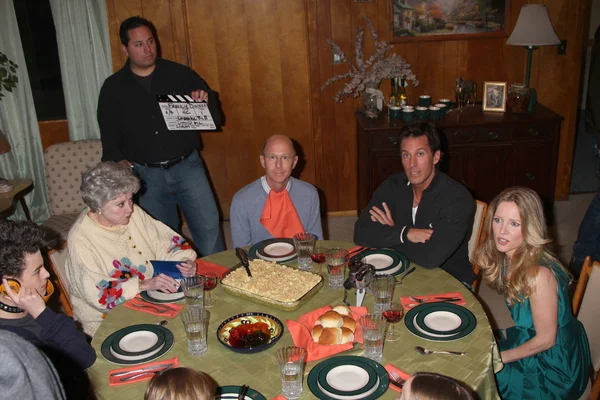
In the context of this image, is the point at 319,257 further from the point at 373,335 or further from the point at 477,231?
the point at 477,231

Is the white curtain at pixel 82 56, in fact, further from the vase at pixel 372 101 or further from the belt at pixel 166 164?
the vase at pixel 372 101

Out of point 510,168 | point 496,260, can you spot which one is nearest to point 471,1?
point 510,168

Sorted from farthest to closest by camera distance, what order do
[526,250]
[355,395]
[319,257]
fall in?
[319,257] → [526,250] → [355,395]

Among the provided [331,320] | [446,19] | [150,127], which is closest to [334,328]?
[331,320]

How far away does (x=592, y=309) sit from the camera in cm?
236

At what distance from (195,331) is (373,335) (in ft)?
2.11

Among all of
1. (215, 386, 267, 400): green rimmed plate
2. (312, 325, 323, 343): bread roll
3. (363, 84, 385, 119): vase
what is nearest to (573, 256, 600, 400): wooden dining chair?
(312, 325, 323, 343): bread roll

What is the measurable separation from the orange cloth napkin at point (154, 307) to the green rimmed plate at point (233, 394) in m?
0.58

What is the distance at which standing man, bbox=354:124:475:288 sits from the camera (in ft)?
9.06

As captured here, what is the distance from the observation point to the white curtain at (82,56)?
450 cm

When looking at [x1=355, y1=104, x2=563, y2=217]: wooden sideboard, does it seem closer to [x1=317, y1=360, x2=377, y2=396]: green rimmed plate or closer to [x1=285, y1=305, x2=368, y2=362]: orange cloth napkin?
[x1=285, y1=305, x2=368, y2=362]: orange cloth napkin

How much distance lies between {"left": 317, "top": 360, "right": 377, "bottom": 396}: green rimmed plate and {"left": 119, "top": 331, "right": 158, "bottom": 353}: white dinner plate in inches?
27.1

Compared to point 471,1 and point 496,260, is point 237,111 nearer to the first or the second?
point 471,1

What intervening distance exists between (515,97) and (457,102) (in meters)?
A: 0.47
